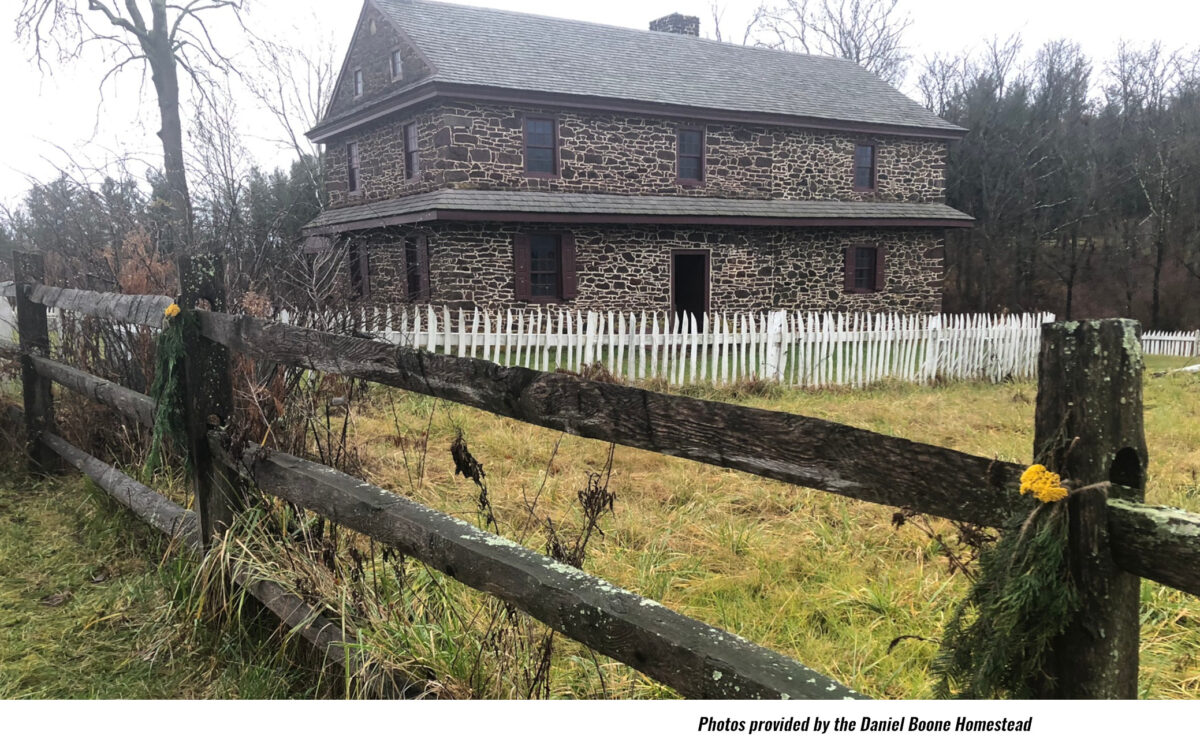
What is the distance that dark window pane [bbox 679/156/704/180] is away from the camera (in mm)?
19719

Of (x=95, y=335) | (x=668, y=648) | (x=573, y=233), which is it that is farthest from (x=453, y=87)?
(x=668, y=648)

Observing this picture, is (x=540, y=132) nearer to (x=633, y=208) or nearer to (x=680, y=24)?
(x=633, y=208)

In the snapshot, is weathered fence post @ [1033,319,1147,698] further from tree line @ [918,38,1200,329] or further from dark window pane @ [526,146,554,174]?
tree line @ [918,38,1200,329]

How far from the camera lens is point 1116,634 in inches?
49.8

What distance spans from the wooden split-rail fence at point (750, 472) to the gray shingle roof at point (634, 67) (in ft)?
49.3

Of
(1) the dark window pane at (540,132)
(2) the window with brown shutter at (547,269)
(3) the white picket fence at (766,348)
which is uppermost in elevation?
(1) the dark window pane at (540,132)

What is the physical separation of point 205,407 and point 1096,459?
325 centimetres

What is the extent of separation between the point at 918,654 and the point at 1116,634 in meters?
2.16

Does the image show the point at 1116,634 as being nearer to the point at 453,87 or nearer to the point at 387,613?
the point at 387,613

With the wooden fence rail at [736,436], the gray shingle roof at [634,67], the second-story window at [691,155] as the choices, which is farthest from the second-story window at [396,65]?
the wooden fence rail at [736,436]

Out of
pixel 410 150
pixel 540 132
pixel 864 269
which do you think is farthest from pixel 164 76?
Answer: pixel 864 269

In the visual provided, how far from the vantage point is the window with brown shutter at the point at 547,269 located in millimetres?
17719

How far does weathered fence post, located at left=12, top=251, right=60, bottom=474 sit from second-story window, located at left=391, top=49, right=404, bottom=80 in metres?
14.1

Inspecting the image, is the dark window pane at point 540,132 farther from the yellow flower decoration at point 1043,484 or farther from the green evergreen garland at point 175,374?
the yellow flower decoration at point 1043,484
